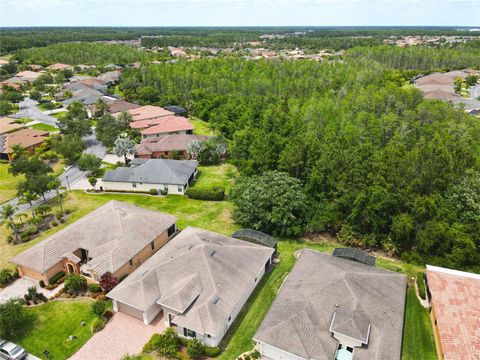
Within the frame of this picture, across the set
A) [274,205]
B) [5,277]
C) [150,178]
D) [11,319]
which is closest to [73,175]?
[150,178]

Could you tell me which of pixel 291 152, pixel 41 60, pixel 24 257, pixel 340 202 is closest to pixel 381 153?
pixel 340 202

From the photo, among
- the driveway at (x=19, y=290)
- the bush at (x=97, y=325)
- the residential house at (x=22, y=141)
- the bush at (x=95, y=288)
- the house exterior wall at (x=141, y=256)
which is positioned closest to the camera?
the bush at (x=97, y=325)

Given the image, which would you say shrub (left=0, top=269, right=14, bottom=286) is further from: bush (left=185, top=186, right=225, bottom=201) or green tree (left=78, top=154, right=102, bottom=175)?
green tree (left=78, top=154, right=102, bottom=175)

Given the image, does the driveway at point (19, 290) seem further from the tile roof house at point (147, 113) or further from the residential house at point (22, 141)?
the tile roof house at point (147, 113)

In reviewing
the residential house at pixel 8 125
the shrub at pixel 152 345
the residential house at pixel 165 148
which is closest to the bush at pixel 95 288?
the shrub at pixel 152 345

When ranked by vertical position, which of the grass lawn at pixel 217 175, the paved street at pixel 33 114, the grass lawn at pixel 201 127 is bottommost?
the grass lawn at pixel 217 175

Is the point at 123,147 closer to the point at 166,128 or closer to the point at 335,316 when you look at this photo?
the point at 166,128

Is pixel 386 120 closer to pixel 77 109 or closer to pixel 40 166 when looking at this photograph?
pixel 40 166
